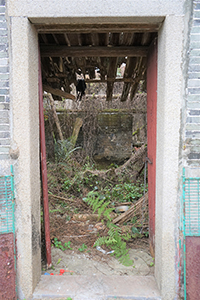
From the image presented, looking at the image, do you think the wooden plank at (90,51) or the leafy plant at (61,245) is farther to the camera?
the leafy plant at (61,245)

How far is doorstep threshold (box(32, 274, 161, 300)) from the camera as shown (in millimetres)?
2201

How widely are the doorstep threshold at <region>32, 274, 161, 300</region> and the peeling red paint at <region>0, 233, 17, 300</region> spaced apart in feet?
0.86

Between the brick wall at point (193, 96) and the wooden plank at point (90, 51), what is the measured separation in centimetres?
103

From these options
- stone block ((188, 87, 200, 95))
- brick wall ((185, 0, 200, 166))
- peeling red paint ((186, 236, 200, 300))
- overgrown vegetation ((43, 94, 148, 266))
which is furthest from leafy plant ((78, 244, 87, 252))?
stone block ((188, 87, 200, 95))

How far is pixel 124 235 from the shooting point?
3592 millimetres

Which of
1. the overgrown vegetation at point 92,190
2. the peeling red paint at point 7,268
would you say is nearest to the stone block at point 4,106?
the peeling red paint at point 7,268

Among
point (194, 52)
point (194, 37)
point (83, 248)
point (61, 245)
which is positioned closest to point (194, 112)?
point (194, 52)

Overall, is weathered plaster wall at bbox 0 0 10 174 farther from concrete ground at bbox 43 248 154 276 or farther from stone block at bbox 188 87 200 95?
stone block at bbox 188 87 200 95

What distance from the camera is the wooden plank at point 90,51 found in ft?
9.74

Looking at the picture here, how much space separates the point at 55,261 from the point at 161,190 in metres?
1.92

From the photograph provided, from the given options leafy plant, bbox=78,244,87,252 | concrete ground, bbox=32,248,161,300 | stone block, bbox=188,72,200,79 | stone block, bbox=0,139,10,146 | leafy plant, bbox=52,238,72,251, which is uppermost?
stone block, bbox=188,72,200,79

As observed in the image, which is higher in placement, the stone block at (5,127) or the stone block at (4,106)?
the stone block at (4,106)

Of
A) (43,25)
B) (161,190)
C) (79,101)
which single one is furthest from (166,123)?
(79,101)

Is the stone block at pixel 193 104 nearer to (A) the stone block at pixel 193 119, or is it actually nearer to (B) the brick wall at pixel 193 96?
(B) the brick wall at pixel 193 96
